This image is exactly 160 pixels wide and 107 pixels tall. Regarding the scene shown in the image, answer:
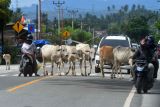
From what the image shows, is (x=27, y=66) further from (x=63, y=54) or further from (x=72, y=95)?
(x=72, y=95)

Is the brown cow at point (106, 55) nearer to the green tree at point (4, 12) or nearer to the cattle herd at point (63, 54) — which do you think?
the cattle herd at point (63, 54)

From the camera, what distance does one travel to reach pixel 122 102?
56.2 feet

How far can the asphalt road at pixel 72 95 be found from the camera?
16.5 meters

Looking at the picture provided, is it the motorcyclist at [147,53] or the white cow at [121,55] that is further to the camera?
the white cow at [121,55]

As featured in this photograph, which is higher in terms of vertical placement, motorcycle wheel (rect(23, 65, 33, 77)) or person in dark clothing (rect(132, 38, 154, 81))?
person in dark clothing (rect(132, 38, 154, 81))

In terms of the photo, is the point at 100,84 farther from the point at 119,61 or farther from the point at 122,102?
the point at 122,102

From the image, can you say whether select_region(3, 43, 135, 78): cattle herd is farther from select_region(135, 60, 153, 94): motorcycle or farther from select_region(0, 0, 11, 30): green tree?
select_region(0, 0, 11, 30): green tree

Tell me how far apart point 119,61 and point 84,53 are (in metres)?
2.37

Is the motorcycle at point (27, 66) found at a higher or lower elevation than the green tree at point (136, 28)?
lower

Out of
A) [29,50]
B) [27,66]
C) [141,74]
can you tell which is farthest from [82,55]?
[141,74]

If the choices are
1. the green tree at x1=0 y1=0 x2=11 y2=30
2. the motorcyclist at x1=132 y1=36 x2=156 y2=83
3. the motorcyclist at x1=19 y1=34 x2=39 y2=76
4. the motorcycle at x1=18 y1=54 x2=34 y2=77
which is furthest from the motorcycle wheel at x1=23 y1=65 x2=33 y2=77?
the green tree at x1=0 y1=0 x2=11 y2=30

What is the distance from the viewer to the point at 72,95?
1878 cm

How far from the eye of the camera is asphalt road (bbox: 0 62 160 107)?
54.3ft

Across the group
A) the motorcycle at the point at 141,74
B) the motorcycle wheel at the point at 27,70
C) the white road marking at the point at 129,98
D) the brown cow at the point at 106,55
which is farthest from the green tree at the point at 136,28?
the motorcycle at the point at 141,74
